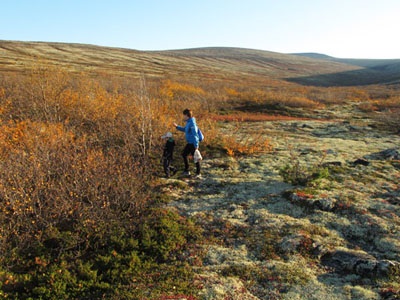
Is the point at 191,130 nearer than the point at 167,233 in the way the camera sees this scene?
No

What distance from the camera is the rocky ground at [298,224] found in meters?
5.81

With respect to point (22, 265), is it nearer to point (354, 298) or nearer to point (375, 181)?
point (354, 298)

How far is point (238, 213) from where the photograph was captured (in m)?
8.70

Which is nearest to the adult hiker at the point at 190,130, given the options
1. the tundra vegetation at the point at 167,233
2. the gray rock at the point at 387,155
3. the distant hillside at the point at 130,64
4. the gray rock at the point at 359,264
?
the tundra vegetation at the point at 167,233

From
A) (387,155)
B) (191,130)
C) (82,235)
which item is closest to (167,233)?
(82,235)

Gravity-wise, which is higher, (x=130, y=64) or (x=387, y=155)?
(x=130, y=64)

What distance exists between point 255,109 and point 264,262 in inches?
1050

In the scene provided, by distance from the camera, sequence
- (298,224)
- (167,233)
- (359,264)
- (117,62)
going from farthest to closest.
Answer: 1. (117,62)
2. (298,224)
3. (167,233)
4. (359,264)

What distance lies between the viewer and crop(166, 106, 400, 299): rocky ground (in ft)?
19.1

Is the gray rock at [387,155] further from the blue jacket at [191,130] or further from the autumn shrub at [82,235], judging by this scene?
the autumn shrub at [82,235]

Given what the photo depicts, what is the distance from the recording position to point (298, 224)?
8.07 m

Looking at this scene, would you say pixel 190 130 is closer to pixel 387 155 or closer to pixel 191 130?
pixel 191 130

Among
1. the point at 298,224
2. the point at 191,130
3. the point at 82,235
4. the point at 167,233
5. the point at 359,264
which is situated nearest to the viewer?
the point at 359,264

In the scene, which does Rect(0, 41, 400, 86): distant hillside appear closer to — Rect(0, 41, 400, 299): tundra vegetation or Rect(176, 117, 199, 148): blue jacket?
Rect(176, 117, 199, 148): blue jacket
